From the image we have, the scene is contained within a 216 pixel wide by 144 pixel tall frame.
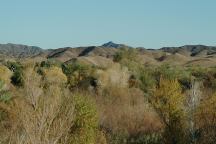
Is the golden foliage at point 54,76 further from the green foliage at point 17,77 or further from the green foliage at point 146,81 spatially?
the green foliage at point 146,81

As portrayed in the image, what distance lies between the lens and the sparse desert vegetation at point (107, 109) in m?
18.2

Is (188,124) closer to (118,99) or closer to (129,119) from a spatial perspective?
(129,119)

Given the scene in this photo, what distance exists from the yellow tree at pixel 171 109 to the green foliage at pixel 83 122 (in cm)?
667

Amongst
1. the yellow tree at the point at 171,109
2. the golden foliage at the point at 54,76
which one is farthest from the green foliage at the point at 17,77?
the yellow tree at the point at 171,109

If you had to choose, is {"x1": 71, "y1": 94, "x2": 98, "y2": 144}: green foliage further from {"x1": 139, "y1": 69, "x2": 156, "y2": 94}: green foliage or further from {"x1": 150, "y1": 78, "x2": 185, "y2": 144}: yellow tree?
{"x1": 139, "y1": 69, "x2": 156, "y2": 94}: green foliage

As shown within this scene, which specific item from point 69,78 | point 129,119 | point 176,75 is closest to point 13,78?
point 69,78

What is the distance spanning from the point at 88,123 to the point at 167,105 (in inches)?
367

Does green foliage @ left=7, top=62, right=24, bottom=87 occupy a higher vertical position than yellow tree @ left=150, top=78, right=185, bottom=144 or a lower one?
lower

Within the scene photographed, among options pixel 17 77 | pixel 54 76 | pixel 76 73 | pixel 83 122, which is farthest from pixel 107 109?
pixel 76 73

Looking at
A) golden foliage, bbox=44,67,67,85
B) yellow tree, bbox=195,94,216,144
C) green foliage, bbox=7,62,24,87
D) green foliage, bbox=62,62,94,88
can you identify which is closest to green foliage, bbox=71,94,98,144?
yellow tree, bbox=195,94,216,144

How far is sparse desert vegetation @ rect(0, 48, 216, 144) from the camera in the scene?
18.2 meters

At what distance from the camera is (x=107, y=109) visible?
206 ft

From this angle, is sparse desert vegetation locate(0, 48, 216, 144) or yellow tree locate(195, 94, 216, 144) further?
yellow tree locate(195, 94, 216, 144)

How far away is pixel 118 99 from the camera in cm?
6800
